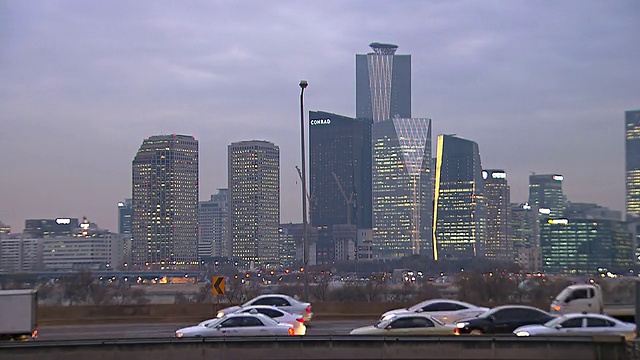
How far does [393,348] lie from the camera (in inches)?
924

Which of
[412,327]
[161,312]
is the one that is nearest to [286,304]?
[412,327]

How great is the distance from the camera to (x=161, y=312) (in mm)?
45281

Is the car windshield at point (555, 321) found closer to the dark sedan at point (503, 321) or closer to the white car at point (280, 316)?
the dark sedan at point (503, 321)

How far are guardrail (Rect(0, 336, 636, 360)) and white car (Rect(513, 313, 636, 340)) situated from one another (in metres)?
2.86

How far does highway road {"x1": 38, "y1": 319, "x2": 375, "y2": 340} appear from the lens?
35.2m

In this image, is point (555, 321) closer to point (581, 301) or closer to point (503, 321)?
point (503, 321)

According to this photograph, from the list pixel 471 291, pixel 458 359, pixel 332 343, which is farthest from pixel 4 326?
pixel 471 291

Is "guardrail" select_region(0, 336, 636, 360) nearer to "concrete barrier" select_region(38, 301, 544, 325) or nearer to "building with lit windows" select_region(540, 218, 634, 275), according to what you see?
"concrete barrier" select_region(38, 301, 544, 325)

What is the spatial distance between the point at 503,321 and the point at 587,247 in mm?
64722

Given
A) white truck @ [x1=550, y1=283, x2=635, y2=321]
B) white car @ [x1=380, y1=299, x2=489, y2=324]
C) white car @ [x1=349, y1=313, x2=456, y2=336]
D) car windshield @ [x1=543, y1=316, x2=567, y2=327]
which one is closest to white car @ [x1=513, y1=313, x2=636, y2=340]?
car windshield @ [x1=543, y1=316, x2=567, y2=327]

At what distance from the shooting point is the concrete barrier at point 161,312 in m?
43.7

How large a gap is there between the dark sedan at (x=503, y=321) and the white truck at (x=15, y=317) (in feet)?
50.9

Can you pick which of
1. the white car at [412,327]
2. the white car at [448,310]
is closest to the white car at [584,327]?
the white car at [412,327]

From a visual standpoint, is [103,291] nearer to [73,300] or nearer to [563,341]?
[73,300]
